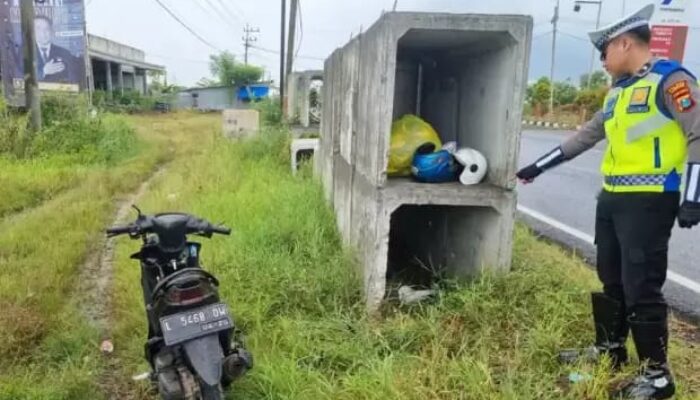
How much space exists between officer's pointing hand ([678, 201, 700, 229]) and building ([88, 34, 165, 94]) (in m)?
29.4

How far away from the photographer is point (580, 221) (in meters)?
6.35

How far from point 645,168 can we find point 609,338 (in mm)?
900

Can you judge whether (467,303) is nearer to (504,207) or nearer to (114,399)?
(504,207)

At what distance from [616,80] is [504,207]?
945 millimetres

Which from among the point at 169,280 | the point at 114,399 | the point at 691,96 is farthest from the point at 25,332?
the point at 691,96

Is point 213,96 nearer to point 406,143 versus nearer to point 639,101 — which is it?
point 406,143

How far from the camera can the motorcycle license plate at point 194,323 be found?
2164 millimetres

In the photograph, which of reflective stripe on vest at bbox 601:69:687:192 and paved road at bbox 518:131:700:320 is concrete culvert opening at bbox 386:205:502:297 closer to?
reflective stripe on vest at bbox 601:69:687:192

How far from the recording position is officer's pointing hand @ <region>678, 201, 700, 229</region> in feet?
7.02

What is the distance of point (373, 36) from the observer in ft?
11.0

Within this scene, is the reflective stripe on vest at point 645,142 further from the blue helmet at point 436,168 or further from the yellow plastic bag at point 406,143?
the yellow plastic bag at point 406,143

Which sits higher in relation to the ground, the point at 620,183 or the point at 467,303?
the point at 620,183

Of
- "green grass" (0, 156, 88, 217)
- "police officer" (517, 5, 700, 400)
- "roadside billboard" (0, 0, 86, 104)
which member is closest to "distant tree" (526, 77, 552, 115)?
"roadside billboard" (0, 0, 86, 104)

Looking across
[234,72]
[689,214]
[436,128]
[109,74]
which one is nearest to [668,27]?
[436,128]
